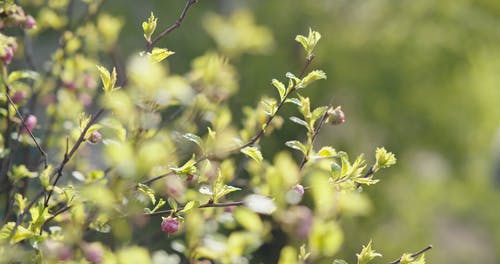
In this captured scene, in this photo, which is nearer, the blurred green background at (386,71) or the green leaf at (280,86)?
the green leaf at (280,86)

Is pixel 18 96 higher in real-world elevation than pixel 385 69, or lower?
lower

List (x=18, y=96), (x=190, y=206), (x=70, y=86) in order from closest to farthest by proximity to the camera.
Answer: (x=190, y=206)
(x=18, y=96)
(x=70, y=86)

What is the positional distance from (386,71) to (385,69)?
0.5 inches

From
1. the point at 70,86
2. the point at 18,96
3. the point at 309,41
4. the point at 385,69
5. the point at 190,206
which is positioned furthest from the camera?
the point at 385,69

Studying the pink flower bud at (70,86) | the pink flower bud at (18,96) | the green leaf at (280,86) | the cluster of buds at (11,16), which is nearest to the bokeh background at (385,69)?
the pink flower bud at (70,86)

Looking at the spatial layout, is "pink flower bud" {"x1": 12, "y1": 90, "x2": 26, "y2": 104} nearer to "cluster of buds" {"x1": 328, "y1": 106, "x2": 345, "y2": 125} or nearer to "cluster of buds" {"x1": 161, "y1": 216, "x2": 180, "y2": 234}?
"cluster of buds" {"x1": 161, "y1": 216, "x2": 180, "y2": 234}

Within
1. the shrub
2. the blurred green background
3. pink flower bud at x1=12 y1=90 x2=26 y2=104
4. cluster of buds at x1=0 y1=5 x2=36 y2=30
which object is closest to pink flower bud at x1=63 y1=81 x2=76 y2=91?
the shrub

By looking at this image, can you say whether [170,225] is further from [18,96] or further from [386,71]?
[386,71]

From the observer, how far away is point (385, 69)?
145 inches

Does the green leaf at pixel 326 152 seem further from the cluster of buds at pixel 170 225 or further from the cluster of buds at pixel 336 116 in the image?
the cluster of buds at pixel 170 225

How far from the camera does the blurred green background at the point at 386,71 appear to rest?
3.63 m

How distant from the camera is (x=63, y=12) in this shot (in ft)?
5.83

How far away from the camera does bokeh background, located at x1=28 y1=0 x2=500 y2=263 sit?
3629 millimetres

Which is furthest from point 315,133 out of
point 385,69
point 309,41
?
point 385,69
